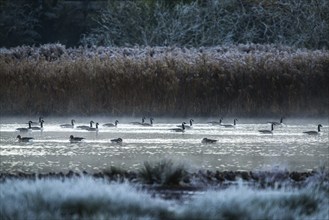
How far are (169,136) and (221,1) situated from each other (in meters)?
17.4

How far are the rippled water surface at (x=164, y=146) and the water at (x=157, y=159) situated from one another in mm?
18

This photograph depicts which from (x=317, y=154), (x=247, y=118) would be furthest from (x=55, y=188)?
(x=247, y=118)

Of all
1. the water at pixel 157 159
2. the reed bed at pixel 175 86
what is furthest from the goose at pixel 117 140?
the reed bed at pixel 175 86

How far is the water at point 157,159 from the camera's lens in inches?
381

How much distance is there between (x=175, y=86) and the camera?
2731cm

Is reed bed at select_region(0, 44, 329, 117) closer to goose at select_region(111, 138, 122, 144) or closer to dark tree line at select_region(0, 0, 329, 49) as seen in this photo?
goose at select_region(111, 138, 122, 144)

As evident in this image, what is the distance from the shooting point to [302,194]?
10523 millimetres

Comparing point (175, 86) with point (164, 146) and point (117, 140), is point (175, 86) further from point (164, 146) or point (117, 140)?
point (164, 146)

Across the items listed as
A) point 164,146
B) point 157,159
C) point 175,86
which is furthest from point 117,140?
point 175,86

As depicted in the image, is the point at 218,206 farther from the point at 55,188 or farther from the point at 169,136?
the point at 169,136

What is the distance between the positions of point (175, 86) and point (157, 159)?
10589 millimetres

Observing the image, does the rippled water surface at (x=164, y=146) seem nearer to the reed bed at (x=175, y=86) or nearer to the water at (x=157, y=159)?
the water at (x=157, y=159)

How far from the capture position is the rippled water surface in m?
17.6

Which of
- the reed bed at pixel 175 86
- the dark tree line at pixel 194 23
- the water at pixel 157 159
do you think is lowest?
the water at pixel 157 159
